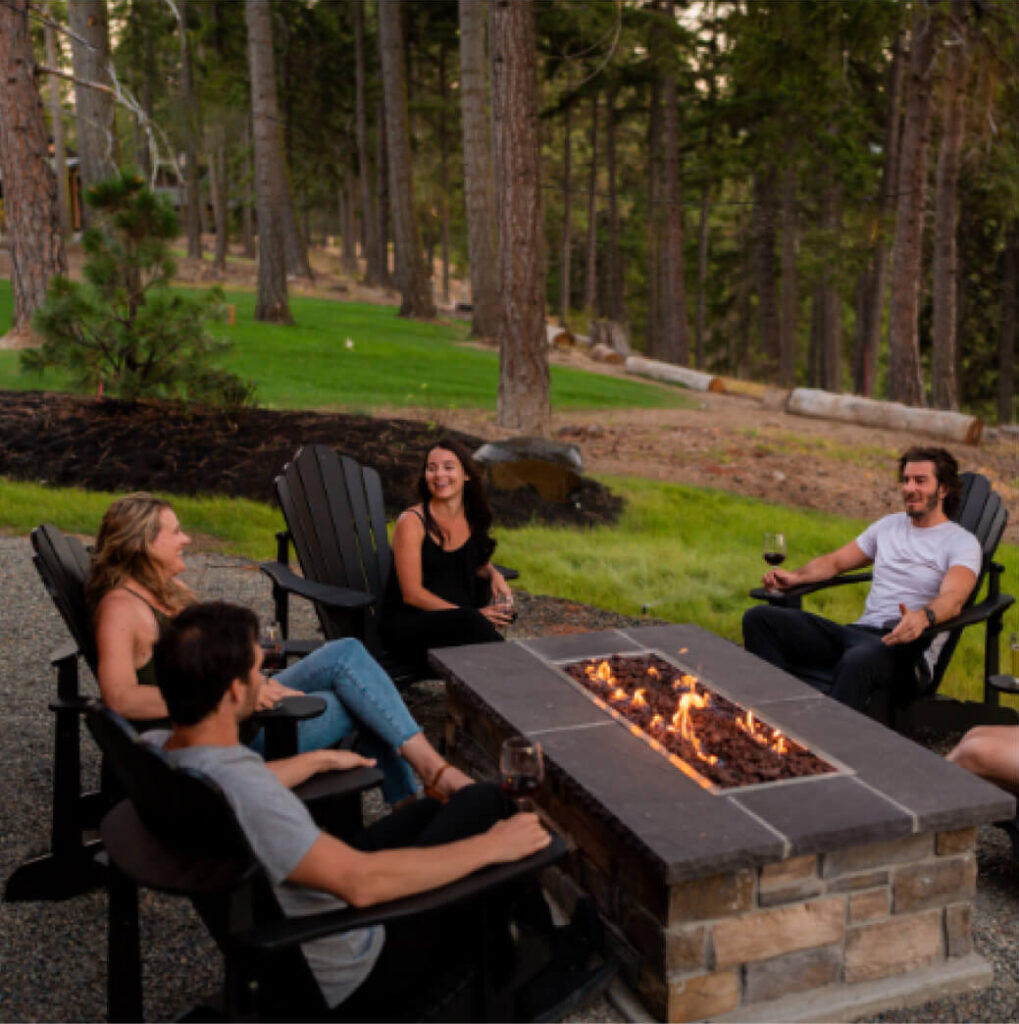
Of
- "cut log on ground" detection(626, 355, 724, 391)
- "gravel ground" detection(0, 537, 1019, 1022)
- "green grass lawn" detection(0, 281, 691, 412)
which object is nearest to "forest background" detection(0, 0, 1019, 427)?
"green grass lawn" detection(0, 281, 691, 412)

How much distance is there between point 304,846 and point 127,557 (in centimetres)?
136

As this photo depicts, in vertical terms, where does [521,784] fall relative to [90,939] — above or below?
above

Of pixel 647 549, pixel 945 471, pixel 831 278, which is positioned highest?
pixel 831 278

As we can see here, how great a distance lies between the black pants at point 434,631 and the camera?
14.7ft

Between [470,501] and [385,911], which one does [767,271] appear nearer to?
[470,501]

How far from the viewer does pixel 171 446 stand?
9023mm

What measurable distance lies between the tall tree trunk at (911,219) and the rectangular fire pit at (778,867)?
1373cm

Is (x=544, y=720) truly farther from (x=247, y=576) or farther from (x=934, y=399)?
(x=934, y=399)

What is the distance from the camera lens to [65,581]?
340cm

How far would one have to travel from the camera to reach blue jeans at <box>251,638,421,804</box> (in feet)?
11.3

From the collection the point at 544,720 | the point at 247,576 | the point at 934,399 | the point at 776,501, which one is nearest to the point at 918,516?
the point at 544,720

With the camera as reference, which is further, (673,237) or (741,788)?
(673,237)

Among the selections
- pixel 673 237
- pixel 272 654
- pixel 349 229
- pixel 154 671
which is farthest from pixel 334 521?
pixel 349 229

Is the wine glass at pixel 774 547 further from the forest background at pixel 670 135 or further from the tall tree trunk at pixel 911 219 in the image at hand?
the tall tree trunk at pixel 911 219
